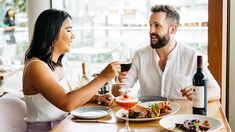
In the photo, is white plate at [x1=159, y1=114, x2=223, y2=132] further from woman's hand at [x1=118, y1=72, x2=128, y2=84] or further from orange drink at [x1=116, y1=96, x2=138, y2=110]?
woman's hand at [x1=118, y1=72, x2=128, y2=84]

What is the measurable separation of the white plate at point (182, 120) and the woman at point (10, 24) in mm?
2972

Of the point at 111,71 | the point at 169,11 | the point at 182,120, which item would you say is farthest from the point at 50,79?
the point at 169,11

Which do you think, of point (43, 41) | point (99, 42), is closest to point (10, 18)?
point (99, 42)

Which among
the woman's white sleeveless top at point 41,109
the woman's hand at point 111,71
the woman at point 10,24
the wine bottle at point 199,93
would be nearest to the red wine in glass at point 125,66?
the woman's hand at point 111,71

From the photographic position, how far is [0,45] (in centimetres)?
420

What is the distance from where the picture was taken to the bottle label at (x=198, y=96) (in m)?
1.72

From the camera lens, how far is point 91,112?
195 centimetres

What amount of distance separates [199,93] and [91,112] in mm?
590

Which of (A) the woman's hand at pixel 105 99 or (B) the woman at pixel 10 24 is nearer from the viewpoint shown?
(A) the woman's hand at pixel 105 99

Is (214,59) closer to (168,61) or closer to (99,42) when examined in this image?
(168,61)

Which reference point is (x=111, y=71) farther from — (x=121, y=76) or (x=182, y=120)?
(x=182, y=120)

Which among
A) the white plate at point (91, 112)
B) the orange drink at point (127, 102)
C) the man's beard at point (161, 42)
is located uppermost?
the man's beard at point (161, 42)

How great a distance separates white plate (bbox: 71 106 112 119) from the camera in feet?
5.98

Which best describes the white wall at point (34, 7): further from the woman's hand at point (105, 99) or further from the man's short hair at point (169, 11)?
the woman's hand at point (105, 99)
